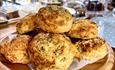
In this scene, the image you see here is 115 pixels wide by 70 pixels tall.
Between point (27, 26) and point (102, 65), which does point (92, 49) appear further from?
point (27, 26)

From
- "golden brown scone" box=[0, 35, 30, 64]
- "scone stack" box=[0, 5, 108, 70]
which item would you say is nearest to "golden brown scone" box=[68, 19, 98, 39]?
"scone stack" box=[0, 5, 108, 70]

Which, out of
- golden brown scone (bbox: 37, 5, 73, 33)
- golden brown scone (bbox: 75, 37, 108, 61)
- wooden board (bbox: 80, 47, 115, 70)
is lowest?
wooden board (bbox: 80, 47, 115, 70)

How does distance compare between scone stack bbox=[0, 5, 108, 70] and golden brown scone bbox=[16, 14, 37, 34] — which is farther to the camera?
golden brown scone bbox=[16, 14, 37, 34]

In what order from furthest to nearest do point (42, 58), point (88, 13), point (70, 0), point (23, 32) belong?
1. point (70, 0)
2. point (88, 13)
3. point (23, 32)
4. point (42, 58)

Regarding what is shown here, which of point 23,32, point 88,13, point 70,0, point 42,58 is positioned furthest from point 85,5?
point 42,58

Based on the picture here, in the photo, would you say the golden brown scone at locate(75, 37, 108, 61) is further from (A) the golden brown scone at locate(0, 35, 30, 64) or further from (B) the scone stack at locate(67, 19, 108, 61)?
(A) the golden brown scone at locate(0, 35, 30, 64)

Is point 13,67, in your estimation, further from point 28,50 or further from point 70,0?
point 70,0

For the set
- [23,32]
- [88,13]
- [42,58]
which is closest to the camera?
[42,58]
